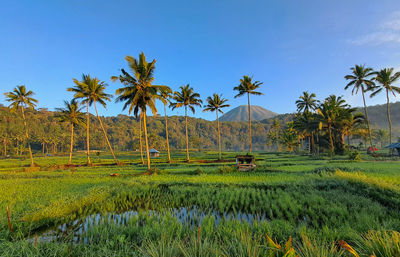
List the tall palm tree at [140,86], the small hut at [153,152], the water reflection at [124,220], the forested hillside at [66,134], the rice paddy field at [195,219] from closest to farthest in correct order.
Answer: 1. the rice paddy field at [195,219]
2. the water reflection at [124,220]
3. the tall palm tree at [140,86]
4. the small hut at [153,152]
5. the forested hillside at [66,134]

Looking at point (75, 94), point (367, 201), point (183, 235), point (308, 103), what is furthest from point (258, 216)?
point (308, 103)

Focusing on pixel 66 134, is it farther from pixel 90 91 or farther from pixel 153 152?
pixel 90 91

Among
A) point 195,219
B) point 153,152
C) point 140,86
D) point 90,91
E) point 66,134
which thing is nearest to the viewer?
point 195,219

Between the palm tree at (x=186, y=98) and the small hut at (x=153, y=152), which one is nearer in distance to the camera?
the palm tree at (x=186, y=98)

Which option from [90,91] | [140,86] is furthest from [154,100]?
[90,91]

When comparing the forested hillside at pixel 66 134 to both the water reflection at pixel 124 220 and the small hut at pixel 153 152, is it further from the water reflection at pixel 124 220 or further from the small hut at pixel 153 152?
the water reflection at pixel 124 220

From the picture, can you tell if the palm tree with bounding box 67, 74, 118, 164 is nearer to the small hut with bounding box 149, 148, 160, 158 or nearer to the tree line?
the tree line

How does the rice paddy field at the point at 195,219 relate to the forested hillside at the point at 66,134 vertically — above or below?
below

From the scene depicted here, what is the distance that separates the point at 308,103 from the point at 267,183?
4806 cm

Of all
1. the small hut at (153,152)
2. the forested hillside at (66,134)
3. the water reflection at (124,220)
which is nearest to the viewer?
the water reflection at (124,220)

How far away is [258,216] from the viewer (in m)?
6.63

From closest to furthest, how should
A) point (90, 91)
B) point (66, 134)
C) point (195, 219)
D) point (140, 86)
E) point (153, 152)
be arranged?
point (195, 219) → point (140, 86) → point (90, 91) → point (153, 152) → point (66, 134)

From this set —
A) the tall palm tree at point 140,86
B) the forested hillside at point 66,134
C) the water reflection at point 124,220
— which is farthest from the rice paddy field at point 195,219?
the forested hillside at point 66,134

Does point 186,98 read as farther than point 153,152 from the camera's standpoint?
No
